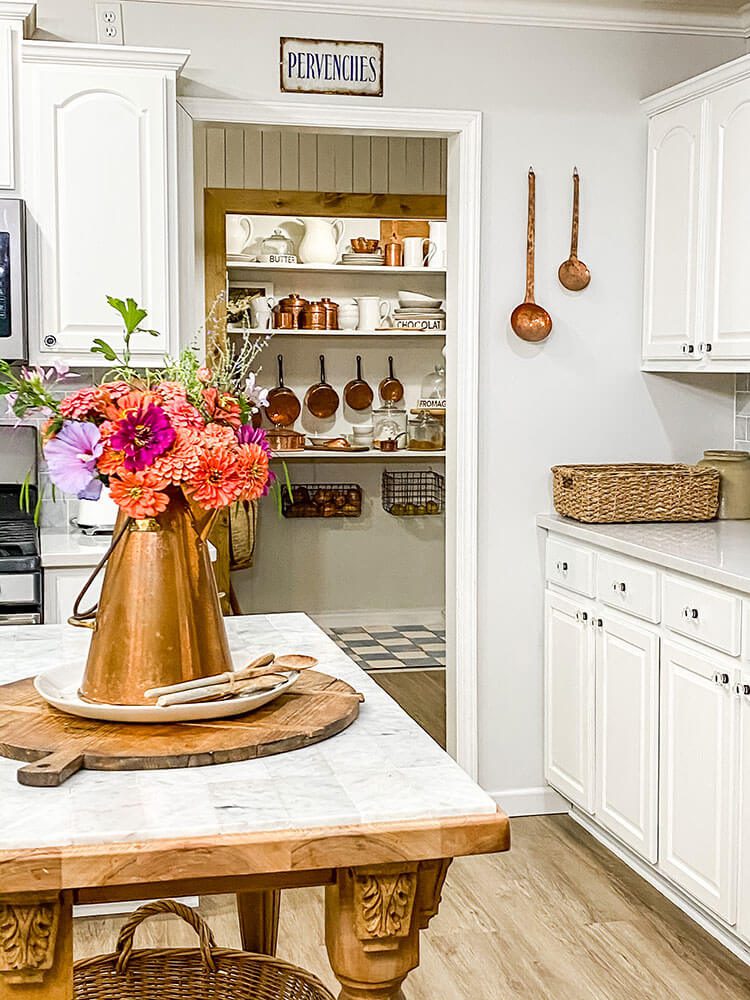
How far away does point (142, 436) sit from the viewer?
1.69 m

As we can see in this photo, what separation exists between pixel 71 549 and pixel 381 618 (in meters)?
3.85

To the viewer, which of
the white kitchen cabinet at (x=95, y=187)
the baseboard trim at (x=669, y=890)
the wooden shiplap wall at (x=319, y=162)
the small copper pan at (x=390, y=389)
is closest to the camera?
the baseboard trim at (x=669, y=890)

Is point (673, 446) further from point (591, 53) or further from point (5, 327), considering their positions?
point (5, 327)

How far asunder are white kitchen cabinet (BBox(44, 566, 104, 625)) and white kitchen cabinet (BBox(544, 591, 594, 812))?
56.2 inches

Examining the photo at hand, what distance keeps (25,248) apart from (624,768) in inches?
86.4

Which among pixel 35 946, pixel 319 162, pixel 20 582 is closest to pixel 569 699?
pixel 20 582

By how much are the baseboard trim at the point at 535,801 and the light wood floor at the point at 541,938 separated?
0.37 meters

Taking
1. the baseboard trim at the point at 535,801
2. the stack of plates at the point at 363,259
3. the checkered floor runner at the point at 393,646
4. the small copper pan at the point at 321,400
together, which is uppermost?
the stack of plates at the point at 363,259

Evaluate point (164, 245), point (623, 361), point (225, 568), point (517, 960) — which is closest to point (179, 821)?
point (517, 960)

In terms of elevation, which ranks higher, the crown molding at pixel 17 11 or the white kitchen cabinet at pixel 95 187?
the crown molding at pixel 17 11

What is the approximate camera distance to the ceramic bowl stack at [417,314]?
6.83 m

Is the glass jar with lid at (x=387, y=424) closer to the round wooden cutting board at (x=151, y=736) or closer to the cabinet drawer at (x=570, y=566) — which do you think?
the cabinet drawer at (x=570, y=566)

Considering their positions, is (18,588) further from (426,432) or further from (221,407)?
(426,432)

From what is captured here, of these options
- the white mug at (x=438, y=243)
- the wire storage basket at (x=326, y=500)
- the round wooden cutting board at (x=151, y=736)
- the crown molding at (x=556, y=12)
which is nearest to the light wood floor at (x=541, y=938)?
the round wooden cutting board at (x=151, y=736)
